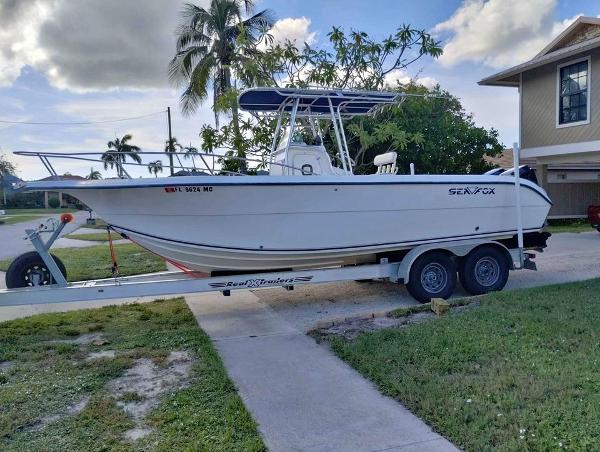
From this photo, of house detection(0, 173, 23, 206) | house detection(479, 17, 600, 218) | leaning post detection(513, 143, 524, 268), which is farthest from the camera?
house detection(479, 17, 600, 218)

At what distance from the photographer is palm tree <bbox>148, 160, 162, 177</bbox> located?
5.99 m

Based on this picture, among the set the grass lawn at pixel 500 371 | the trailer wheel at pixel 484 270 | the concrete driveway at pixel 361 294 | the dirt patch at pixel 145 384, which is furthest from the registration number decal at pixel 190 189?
the trailer wheel at pixel 484 270

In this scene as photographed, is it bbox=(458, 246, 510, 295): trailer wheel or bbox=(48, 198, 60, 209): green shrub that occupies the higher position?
bbox=(48, 198, 60, 209): green shrub

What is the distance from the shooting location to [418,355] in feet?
15.9

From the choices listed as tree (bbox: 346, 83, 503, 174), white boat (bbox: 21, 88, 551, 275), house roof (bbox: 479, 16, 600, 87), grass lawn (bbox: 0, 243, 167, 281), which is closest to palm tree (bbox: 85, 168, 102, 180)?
white boat (bbox: 21, 88, 551, 275)

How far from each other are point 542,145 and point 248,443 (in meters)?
15.9

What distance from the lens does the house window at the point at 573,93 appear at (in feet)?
49.5

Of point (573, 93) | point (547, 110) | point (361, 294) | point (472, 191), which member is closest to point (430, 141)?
point (547, 110)

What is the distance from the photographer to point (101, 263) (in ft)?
37.7

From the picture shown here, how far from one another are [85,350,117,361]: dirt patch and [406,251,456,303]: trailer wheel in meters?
4.03

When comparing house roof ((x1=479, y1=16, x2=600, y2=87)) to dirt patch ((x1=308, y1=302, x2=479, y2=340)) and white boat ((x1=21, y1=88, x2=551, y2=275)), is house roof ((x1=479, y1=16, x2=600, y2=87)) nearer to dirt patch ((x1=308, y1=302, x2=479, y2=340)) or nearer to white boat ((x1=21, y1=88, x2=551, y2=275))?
white boat ((x1=21, y1=88, x2=551, y2=275))

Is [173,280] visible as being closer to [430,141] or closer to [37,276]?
[37,276]

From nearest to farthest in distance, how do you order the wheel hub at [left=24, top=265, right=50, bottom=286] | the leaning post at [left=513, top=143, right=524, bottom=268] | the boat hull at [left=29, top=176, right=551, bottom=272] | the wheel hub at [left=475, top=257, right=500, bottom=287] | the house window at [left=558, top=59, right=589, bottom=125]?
the boat hull at [left=29, top=176, right=551, bottom=272]
the wheel hub at [left=24, top=265, right=50, bottom=286]
the leaning post at [left=513, top=143, right=524, bottom=268]
the wheel hub at [left=475, top=257, right=500, bottom=287]
the house window at [left=558, top=59, right=589, bottom=125]

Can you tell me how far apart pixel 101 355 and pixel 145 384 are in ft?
3.58
